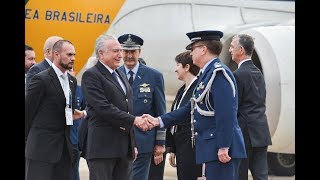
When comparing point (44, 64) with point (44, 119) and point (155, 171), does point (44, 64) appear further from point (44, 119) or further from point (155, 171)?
point (155, 171)

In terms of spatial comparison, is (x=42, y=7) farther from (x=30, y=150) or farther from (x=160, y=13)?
(x=30, y=150)

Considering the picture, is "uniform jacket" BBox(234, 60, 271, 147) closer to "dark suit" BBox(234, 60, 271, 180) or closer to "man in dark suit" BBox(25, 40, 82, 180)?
"dark suit" BBox(234, 60, 271, 180)

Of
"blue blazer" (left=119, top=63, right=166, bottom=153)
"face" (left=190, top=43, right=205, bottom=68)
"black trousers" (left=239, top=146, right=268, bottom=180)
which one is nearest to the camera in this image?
"face" (left=190, top=43, right=205, bottom=68)

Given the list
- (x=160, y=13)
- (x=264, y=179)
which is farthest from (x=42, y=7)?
(x=264, y=179)

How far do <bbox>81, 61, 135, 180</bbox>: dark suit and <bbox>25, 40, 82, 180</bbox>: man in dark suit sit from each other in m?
0.19

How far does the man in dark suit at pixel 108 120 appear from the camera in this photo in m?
5.96

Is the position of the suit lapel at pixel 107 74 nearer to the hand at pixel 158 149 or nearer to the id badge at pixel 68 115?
the id badge at pixel 68 115

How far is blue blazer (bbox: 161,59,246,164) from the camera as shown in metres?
5.47

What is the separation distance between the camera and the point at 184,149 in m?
6.55

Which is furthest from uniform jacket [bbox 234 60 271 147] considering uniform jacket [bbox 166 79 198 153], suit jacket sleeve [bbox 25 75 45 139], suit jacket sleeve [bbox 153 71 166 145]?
suit jacket sleeve [bbox 25 75 45 139]

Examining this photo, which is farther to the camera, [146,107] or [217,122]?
[146,107]

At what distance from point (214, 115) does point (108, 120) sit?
87 centimetres

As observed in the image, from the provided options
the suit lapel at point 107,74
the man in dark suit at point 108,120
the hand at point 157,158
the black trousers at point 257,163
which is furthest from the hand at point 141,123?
the black trousers at point 257,163

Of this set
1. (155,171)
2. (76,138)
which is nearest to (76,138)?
(76,138)
